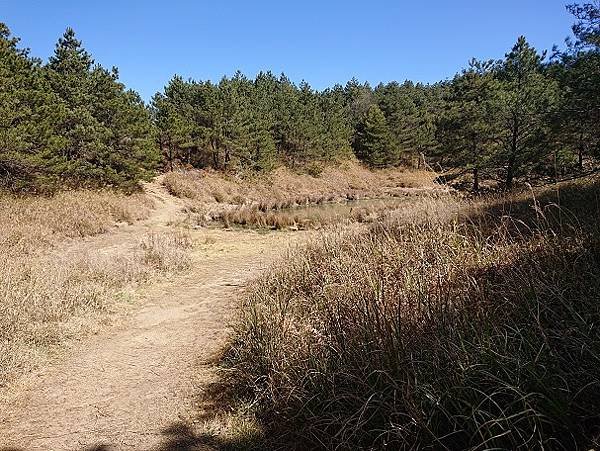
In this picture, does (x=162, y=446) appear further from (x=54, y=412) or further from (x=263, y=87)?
(x=263, y=87)

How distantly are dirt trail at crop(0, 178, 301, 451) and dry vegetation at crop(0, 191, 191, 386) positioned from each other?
439 mm

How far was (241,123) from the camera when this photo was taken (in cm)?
3186

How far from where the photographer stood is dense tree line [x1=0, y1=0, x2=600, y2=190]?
1026 centimetres

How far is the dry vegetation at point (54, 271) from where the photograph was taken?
5184mm

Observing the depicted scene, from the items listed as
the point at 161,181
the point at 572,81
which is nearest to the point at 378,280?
the point at 572,81

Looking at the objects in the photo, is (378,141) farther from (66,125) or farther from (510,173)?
(66,125)

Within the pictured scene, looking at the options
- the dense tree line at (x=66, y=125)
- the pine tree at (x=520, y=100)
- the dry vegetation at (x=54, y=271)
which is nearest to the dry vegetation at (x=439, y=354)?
the dry vegetation at (x=54, y=271)

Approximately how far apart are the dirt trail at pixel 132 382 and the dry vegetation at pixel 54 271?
0.44m

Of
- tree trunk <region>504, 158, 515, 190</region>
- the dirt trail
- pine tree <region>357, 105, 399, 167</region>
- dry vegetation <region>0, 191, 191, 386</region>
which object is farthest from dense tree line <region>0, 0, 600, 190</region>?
pine tree <region>357, 105, 399, 167</region>

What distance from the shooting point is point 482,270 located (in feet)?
12.8

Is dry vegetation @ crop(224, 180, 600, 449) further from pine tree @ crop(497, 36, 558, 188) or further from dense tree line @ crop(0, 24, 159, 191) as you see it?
dense tree line @ crop(0, 24, 159, 191)

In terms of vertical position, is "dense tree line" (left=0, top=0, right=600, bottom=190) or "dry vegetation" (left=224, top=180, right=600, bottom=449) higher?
"dense tree line" (left=0, top=0, right=600, bottom=190)

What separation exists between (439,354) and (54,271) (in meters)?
7.03

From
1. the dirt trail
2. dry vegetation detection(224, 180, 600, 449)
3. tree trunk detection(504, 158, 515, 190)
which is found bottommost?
the dirt trail
